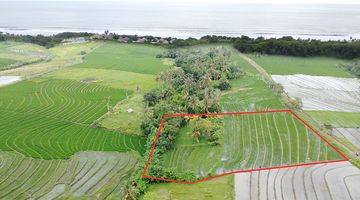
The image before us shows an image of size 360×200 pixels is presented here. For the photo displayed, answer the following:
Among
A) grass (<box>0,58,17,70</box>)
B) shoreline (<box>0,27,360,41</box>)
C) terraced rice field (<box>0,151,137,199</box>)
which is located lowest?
terraced rice field (<box>0,151,137,199</box>)

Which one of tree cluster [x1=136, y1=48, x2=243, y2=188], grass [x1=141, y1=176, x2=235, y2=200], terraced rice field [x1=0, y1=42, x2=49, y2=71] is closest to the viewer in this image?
grass [x1=141, y1=176, x2=235, y2=200]


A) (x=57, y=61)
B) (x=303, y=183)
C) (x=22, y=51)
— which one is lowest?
(x=303, y=183)

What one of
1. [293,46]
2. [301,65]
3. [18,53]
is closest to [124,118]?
[301,65]

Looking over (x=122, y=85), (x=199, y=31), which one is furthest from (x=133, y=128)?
(x=199, y=31)

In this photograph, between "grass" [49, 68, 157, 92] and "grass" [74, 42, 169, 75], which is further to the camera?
"grass" [74, 42, 169, 75]

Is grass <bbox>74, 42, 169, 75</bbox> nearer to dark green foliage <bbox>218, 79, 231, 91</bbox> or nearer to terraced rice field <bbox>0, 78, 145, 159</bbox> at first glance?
terraced rice field <bbox>0, 78, 145, 159</bbox>

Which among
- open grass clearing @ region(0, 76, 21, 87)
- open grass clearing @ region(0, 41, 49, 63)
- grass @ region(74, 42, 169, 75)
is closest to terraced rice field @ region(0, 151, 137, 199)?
open grass clearing @ region(0, 76, 21, 87)

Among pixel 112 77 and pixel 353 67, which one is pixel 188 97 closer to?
pixel 112 77
